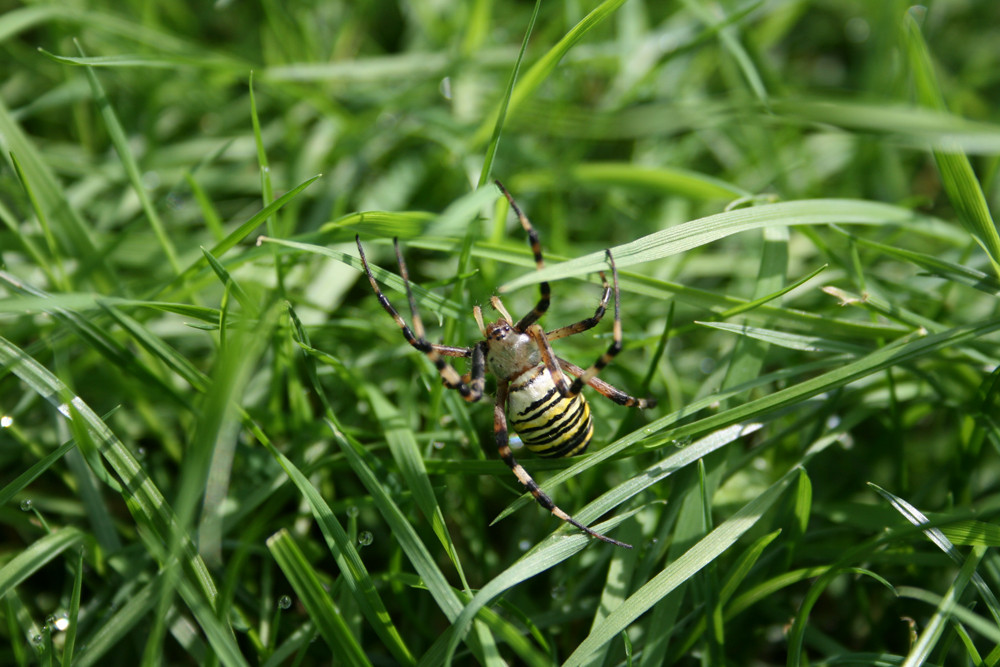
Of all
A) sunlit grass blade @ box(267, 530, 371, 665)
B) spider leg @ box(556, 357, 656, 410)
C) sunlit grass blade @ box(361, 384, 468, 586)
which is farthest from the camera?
spider leg @ box(556, 357, 656, 410)

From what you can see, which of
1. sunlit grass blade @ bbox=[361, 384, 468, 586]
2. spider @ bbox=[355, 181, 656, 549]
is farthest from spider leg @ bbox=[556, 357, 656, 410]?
sunlit grass blade @ bbox=[361, 384, 468, 586]

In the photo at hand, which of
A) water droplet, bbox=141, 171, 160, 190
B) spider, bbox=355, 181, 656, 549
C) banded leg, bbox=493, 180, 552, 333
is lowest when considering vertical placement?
spider, bbox=355, 181, 656, 549

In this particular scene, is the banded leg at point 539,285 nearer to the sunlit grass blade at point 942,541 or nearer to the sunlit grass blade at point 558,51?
the sunlit grass blade at point 558,51

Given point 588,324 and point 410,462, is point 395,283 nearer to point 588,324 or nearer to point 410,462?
point 410,462

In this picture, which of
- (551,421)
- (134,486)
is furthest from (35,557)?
(551,421)

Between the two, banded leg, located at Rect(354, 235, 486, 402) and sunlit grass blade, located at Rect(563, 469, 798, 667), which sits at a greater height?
banded leg, located at Rect(354, 235, 486, 402)

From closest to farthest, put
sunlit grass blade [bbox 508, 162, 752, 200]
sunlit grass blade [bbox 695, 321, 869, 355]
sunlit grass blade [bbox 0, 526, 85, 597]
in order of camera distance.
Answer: sunlit grass blade [bbox 0, 526, 85, 597] → sunlit grass blade [bbox 695, 321, 869, 355] → sunlit grass blade [bbox 508, 162, 752, 200]

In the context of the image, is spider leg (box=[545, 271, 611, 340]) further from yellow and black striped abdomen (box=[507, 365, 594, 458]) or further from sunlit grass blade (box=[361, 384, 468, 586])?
sunlit grass blade (box=[361, 384, 468, 586])
